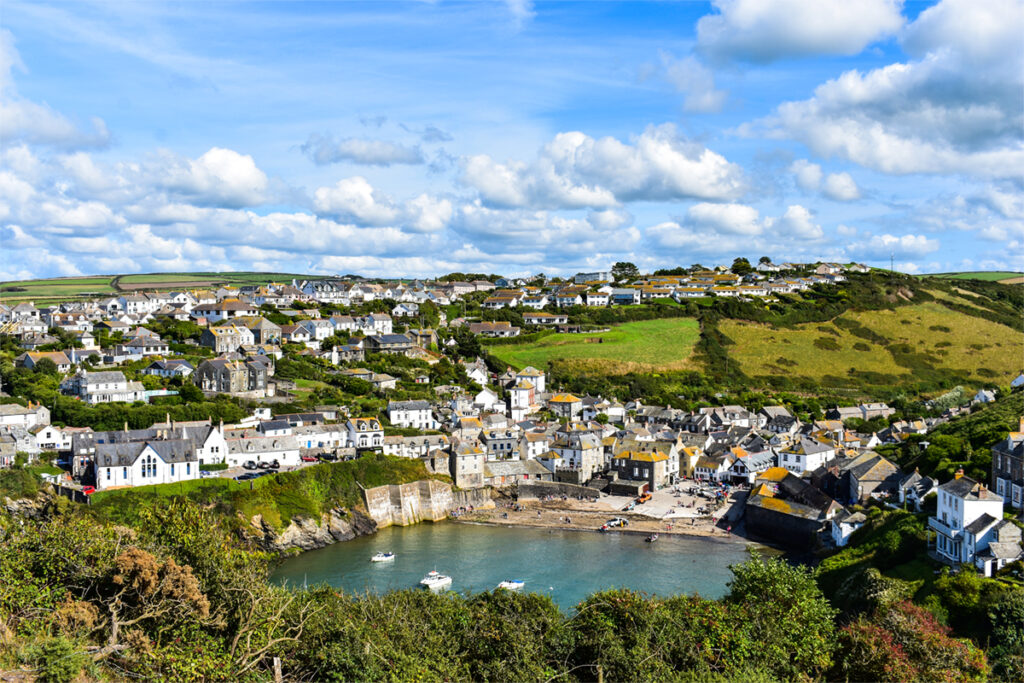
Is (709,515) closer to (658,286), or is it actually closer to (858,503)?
(858,503)

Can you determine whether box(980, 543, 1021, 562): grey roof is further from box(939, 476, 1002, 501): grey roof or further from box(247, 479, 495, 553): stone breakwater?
box(247, 479, 495, 553): stone breakwater

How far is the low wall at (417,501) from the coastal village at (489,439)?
3.71 feet

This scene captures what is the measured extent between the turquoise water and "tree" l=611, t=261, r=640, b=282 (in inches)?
2992

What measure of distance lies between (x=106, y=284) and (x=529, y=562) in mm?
105336

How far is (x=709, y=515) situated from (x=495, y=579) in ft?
45.9

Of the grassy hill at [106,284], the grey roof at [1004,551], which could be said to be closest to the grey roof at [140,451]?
the grey roof at [1004,551]

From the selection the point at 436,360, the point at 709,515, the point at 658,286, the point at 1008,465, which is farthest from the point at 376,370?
the point at 658,286

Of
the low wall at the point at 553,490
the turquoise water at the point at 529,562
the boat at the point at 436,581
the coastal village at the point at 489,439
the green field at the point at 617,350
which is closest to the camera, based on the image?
the boat at the point at 436,581

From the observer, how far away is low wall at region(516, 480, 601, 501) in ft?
138

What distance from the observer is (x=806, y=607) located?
16.3 meters

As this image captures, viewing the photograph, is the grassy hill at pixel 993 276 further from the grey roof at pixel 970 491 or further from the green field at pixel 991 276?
the grey roof at pixel 970 491

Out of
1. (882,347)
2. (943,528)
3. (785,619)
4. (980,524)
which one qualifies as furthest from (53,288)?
(980,524)

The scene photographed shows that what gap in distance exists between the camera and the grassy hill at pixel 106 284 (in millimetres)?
94500

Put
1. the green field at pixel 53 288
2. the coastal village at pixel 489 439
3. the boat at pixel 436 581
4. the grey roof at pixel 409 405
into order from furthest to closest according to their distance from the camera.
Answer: the green field at pixel 53 288, the grey roof at pixel 409 405, the coastal village at pixel 489 439, the boat at pixel 436 581
